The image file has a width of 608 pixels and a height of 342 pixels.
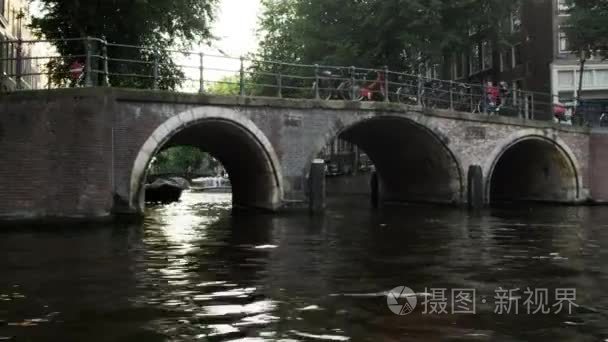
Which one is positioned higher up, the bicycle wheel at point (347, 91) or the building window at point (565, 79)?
the building window at point (565, 79)

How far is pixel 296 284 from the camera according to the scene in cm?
672

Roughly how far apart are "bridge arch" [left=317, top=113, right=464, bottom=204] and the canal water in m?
6.97

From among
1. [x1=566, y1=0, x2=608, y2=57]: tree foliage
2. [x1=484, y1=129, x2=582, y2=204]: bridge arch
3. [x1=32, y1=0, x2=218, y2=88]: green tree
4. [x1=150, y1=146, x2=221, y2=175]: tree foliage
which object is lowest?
[x1=484, y1=129, x2=582, y2=204]: bridge arch

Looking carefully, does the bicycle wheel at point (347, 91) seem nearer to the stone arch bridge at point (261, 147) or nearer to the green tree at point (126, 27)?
the stone arch bridge at point (261, 147)

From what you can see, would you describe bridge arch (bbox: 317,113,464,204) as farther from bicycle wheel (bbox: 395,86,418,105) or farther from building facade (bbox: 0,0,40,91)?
building facade (bbox: 0,0,40,91)

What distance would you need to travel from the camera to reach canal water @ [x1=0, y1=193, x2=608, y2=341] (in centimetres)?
480

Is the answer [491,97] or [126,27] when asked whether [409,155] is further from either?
[126,27]

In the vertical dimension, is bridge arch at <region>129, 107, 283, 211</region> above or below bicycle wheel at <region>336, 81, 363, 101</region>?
below

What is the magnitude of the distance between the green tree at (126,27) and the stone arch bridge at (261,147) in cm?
208

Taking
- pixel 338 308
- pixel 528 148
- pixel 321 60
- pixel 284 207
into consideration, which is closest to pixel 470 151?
pixel 528 148

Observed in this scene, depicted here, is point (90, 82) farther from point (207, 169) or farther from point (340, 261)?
point (207, 169)

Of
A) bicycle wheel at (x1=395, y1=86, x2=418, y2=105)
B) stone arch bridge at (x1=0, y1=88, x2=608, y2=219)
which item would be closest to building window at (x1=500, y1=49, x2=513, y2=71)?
stone arch bridge at (x1=0, y1=88, x2=608, y2=219)

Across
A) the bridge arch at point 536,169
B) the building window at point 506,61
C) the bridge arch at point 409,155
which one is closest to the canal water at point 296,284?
the bridge arch at point 409,155

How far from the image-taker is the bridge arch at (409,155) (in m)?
19.2
